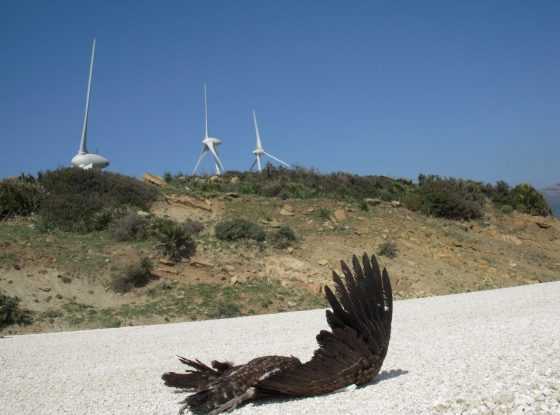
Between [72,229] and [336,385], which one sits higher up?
[72,229]

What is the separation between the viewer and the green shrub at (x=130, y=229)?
20.7 meters

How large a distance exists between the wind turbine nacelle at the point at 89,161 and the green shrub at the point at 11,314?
20.0 metres

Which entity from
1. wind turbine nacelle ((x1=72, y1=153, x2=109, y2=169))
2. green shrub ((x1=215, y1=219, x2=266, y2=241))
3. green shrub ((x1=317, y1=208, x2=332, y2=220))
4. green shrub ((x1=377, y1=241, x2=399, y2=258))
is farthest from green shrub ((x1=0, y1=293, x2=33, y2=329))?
wind turbine nacelle ((x1=72, y1=153, x2=109, y2=169))

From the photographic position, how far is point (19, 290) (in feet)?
53.9

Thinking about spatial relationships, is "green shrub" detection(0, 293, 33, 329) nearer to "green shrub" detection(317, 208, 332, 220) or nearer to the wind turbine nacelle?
"green shrub" detection(317, 208, 332, 220)

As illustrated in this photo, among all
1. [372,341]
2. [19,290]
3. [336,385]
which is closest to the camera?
[336,385]

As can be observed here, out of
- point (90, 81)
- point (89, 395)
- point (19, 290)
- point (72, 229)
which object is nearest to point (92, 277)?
point (19, 290)

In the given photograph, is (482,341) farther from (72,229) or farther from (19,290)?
(72,229)

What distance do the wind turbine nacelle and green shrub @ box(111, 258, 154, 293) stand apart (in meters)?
18.1

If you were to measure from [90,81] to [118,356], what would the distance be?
3157 centimetres

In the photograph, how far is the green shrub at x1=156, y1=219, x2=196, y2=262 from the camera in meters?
19.4

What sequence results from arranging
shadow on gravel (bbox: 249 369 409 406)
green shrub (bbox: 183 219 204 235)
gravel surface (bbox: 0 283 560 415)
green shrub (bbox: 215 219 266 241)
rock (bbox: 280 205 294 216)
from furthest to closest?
rock (bbox: 280 205 294 216) < green shrub (bbox: 183 219 204 235) < green shrub (bbox: 215 219 266 241) < shadow on gravel (bbox: 249 369 409 406) < gravel surface (bbox: 0 283 560 415)

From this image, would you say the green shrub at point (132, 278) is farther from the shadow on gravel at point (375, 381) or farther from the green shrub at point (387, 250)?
the shadow on gravel at point (375, 381)

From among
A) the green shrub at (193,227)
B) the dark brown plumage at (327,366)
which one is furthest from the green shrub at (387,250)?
the dark brown plumage at (327,366)
